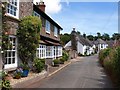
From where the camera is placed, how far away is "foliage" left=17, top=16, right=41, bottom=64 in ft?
56.3

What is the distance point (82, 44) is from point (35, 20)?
6055 cm

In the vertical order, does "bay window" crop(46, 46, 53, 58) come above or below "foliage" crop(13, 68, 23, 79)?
above

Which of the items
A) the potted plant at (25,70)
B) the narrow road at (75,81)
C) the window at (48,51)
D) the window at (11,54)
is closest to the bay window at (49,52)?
the window at (48,51)

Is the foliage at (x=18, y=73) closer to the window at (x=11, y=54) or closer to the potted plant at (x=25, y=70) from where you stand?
the potted plant at (x=25, y=70)

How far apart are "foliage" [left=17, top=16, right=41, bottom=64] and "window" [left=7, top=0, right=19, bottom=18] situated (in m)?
0.86

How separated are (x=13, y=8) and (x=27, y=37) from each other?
2.24m

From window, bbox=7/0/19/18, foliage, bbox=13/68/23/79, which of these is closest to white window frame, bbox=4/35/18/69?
foliage, bbox=13/68/23/79

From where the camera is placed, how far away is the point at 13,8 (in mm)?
16578

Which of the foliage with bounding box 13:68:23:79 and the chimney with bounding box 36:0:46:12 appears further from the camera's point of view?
the chimney with bounding box 36:0:46:12

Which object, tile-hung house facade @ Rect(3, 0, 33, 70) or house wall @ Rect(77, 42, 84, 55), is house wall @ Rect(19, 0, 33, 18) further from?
house wall @ Rect(77, 42, 84, 55)

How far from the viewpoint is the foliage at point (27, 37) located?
56.3ft

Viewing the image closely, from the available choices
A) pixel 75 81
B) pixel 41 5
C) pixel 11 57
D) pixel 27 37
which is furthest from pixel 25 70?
pixel 41 5

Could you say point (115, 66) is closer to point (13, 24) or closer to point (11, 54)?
point (11, 54)

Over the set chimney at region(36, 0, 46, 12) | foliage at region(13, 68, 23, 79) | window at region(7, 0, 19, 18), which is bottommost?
foliage at region(13, 68, 23, 79)
